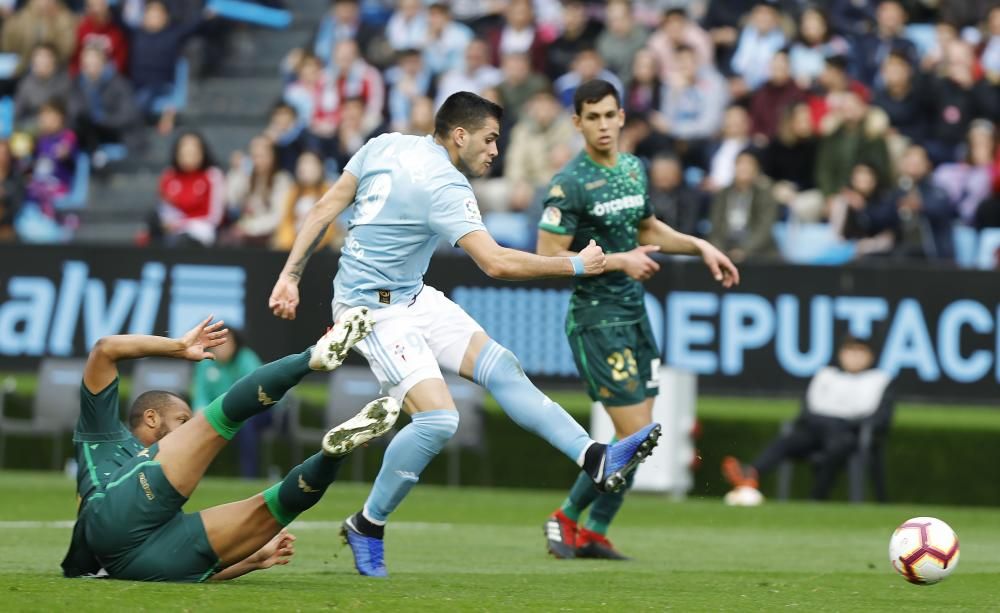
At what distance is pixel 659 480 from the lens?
17.2 metres

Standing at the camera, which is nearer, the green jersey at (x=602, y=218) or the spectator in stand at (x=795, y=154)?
the green jersey at (x=602, y=218)

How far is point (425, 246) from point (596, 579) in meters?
1.90

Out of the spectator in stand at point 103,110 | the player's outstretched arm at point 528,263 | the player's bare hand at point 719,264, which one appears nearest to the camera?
the player's outstretched arm at point 528,263

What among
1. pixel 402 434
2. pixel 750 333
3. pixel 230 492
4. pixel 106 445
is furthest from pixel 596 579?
pixel 750 333

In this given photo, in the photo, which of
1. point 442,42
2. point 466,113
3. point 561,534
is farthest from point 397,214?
point 442,42

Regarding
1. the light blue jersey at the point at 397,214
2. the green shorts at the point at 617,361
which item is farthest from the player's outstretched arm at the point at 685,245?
the light blue jersey at the point at 397,214

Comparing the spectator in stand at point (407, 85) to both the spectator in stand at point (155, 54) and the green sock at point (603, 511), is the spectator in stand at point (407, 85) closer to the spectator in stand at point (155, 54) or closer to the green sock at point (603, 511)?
the spectator in stand at point (155, 54)

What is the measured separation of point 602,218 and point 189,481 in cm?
361

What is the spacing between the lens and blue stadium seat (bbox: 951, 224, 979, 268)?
61.0 feet

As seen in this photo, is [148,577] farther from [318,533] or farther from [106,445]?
[318,533]

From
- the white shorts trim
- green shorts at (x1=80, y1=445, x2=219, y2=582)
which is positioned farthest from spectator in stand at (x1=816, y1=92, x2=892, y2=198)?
green shorts at (x1=80, y1=445, x2=219, y2=582)

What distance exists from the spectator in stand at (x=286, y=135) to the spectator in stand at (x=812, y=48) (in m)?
5.61

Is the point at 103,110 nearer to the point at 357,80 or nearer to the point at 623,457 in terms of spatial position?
the point at 357,80

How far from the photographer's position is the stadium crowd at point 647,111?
18.8 meters
